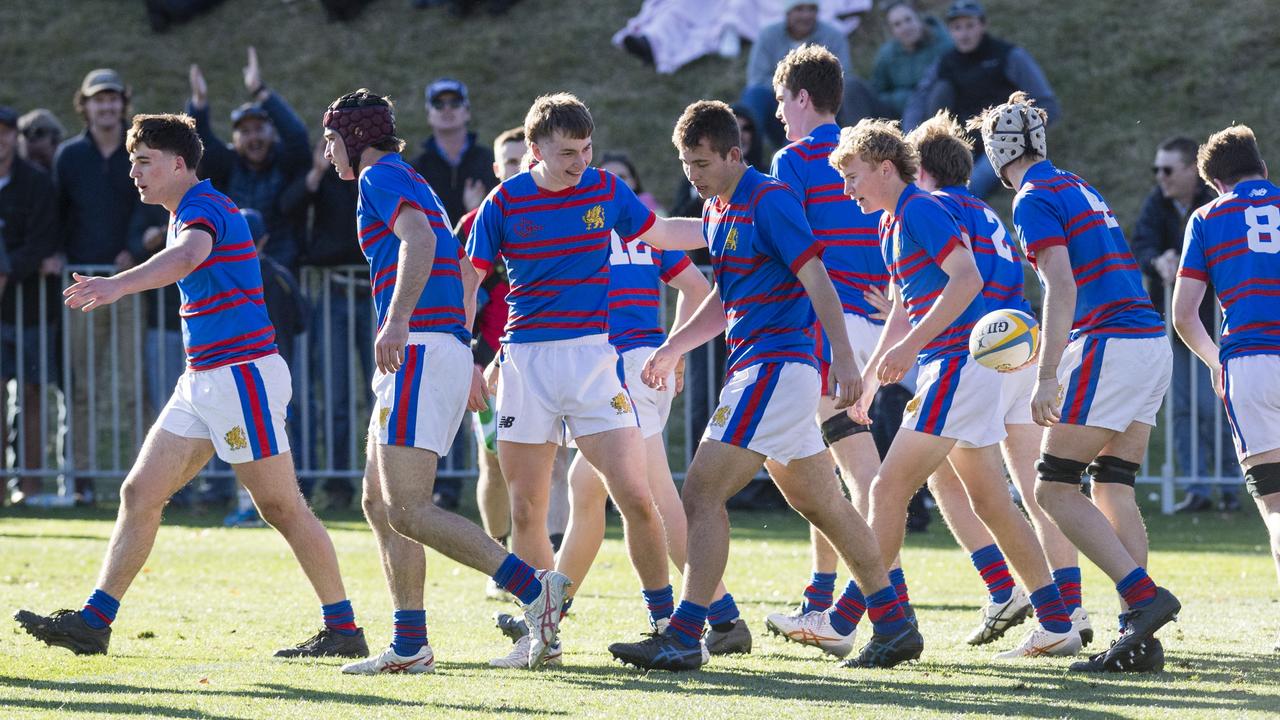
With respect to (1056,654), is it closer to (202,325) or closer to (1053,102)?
(202,325)

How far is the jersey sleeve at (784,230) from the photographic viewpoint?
6.14 m

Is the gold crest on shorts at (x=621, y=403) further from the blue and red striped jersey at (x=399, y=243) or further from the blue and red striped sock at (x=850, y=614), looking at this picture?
the blue and red striped sock at (x=850, y=614)

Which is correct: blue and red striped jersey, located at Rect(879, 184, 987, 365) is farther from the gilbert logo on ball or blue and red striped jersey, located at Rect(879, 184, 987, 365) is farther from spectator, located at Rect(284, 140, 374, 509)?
spectator, located at Rect(284, 140, 374, 509)

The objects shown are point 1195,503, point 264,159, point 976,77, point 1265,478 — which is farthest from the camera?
point 976,77

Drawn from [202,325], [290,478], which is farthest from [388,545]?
[202,325]

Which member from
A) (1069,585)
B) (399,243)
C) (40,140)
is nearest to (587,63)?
(40,140)

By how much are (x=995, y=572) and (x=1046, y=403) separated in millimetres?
1365

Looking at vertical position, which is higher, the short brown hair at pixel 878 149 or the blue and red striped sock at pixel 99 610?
the short brown hair at pixel 878 149

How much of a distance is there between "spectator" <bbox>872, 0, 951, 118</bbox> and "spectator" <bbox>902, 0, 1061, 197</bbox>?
89 centimetres

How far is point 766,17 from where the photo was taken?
20.7 m

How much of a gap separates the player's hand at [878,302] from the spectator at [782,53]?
6.88 metres

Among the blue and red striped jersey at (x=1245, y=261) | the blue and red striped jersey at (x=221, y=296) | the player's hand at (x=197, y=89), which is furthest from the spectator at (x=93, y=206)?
the blue and red striped jersey at (x=1245, y=261)

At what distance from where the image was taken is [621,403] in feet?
21.1

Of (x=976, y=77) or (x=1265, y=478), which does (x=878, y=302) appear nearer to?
(x=1265, y=478)
